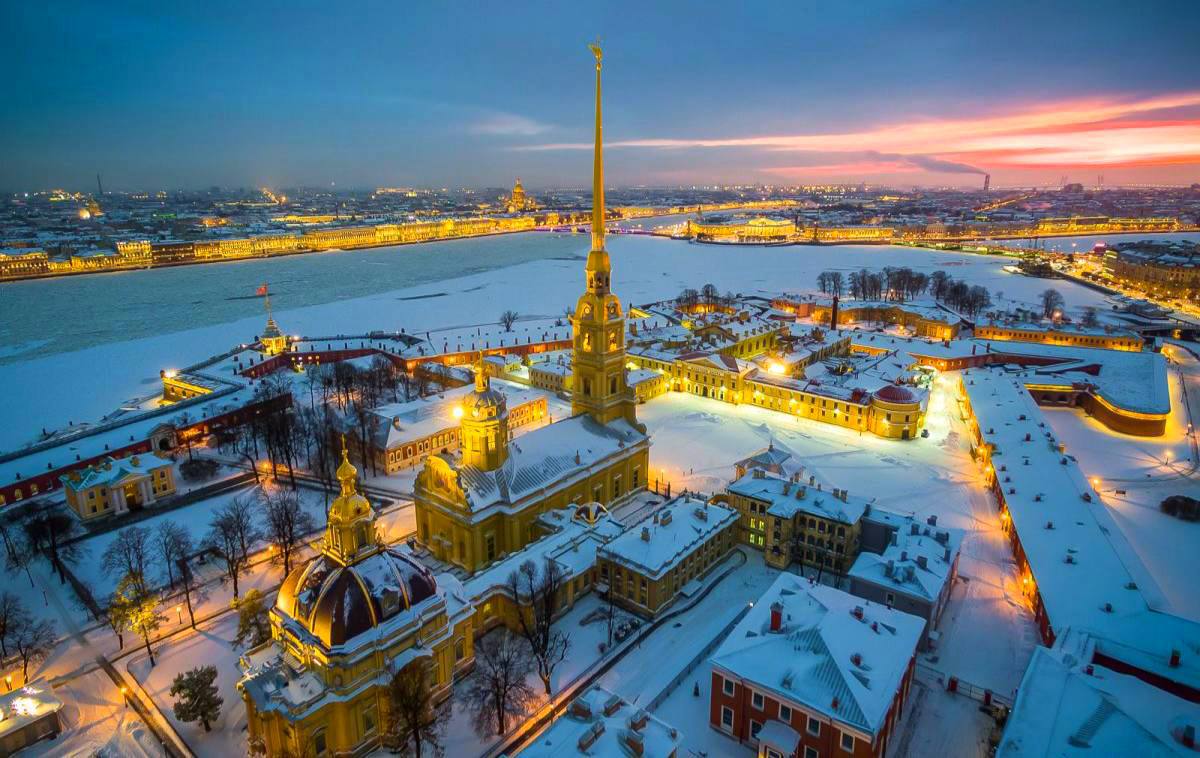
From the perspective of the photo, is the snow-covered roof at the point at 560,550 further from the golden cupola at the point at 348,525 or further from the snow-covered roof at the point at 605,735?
the snow-covered roof at the point at 605,735

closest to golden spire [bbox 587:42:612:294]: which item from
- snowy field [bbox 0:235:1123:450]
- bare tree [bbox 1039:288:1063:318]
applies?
snowy field [bbox 0:235:1123:450]

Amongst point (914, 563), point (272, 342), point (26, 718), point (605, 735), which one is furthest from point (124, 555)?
point (272, 342)

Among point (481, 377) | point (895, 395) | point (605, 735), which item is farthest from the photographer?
point (895, 395)

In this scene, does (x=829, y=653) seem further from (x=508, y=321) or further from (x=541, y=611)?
(x=508, y=321)

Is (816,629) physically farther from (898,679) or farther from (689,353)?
(689,353)

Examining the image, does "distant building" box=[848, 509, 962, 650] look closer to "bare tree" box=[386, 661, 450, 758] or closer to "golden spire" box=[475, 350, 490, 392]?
"bare tree" box=[386, 661, 450, 758]

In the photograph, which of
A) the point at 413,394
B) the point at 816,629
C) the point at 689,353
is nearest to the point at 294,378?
the point at 413,394

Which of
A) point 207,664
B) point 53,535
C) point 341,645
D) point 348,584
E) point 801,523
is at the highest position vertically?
point 348,584
